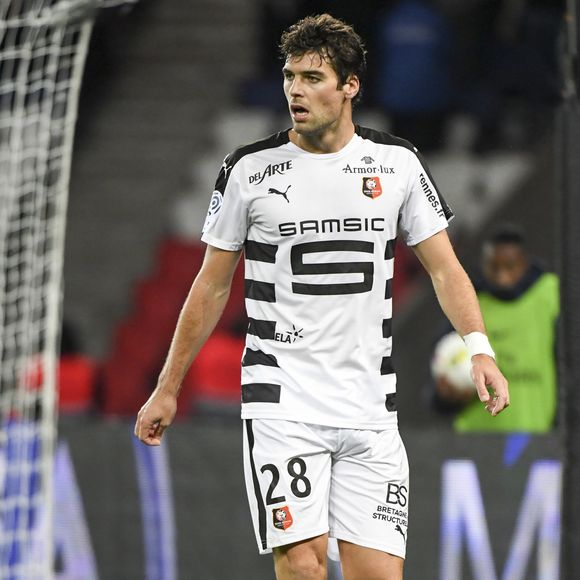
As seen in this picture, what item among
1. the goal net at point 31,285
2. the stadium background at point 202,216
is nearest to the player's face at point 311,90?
the goal net at point 31,285

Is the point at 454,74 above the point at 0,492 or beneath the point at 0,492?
above

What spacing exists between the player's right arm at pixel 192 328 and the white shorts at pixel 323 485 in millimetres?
253

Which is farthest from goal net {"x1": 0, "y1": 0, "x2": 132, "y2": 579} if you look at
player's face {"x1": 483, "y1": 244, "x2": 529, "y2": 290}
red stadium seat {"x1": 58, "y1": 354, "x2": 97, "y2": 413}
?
player's face {"x1": 483, "y1": 244, "x2": 529, "y2": 290}

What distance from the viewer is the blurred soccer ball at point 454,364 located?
6.89 metres

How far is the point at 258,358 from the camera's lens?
13.8 ft

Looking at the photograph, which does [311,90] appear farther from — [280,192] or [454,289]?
[454,289]

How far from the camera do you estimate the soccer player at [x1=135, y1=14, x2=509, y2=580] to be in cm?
411

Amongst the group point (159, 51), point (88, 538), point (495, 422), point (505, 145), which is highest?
point (159, 51)

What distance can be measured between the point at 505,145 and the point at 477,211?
72cm

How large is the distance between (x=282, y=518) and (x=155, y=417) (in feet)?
1.59

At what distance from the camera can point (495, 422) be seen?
7195 mm

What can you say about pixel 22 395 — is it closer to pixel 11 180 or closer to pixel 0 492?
pixel 0 492

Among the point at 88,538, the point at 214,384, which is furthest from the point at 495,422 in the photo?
the point at 88,538

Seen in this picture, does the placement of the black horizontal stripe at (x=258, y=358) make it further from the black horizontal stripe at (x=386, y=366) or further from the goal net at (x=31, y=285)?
the goal net at (x=31, y=285)
